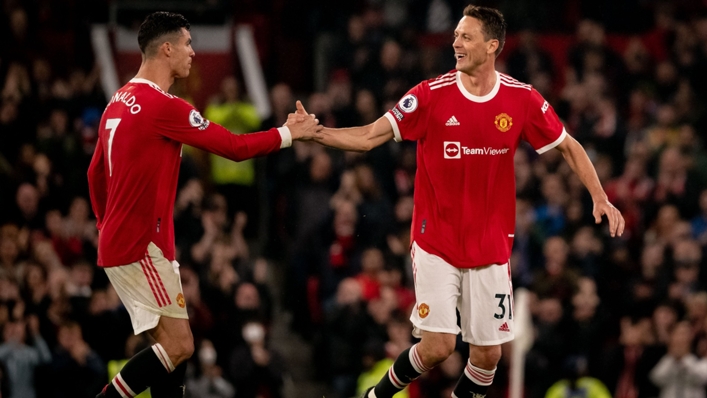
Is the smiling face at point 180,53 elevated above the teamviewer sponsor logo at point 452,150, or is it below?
above

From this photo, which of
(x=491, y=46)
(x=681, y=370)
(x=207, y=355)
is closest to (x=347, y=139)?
(x=491, y=46)

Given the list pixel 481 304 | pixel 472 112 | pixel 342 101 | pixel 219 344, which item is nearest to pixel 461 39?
pixel 472 112

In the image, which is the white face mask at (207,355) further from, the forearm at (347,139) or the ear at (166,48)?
Answer: the ear at (166,48)

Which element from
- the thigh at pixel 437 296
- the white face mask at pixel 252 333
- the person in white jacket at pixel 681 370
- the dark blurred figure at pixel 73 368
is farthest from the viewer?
the person in white jacket at pixel 681 370

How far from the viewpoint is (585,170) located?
26.4ft

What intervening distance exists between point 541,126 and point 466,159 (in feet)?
1.94

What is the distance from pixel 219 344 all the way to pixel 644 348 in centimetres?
451

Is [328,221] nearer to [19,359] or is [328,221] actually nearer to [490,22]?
[19,359]

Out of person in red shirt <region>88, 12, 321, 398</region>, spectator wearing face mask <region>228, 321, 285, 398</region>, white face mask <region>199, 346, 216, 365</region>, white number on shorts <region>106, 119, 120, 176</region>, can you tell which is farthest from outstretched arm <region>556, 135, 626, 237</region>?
spectator wearing face mask <region>228, 321, 285, 398</region>

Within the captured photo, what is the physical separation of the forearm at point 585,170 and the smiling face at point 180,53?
2.57 meters

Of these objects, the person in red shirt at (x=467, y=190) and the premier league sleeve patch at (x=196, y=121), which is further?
the person in red shirt at (x=467, y=190)

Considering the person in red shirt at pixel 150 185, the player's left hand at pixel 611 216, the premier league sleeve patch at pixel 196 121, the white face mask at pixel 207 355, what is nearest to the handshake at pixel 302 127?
the person in red shirt at pixel 150 185

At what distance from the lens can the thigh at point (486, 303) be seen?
7910mm

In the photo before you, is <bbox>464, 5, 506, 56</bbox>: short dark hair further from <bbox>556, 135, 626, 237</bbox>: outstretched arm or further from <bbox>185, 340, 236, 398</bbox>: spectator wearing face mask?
<bbox>185, 340, 236, 398</bbox>: spectator wearing face mask
